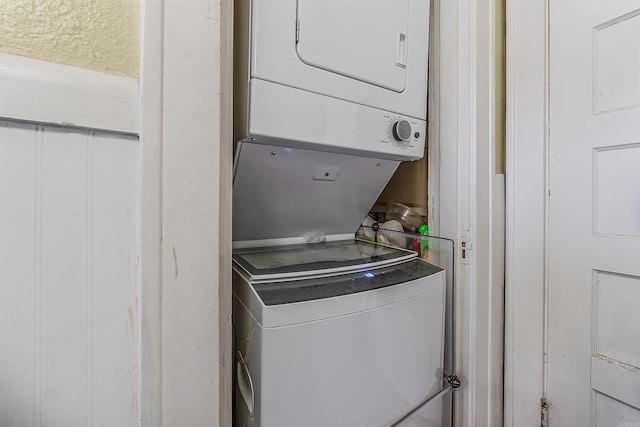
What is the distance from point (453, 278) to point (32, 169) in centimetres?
121

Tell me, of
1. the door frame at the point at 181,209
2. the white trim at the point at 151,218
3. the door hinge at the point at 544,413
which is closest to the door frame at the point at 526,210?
the door hinge at the point at 544,413

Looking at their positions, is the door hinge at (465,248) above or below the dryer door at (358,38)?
below

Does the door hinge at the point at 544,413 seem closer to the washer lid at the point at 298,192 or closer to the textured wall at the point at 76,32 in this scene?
the washer lid at the point at 298,192

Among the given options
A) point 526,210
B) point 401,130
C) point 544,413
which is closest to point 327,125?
point 401,130

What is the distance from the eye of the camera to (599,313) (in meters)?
0.92

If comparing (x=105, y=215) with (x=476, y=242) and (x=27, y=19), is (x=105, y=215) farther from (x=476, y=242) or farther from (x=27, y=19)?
(x=476, y=242)

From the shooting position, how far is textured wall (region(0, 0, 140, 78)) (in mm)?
433

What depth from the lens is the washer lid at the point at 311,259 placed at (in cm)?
77

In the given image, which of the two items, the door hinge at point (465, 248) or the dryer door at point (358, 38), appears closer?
the dryer door at point (358, 38)

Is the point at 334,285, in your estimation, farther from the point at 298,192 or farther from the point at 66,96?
the point at 66,96

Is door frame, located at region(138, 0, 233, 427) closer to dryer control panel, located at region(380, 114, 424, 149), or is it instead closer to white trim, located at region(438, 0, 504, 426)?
dryer control panel, located at region(380, 114, 424, 149)

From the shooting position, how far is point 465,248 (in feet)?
3.39

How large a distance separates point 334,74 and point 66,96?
65cm

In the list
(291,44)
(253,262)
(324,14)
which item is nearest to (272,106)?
(291,44)
